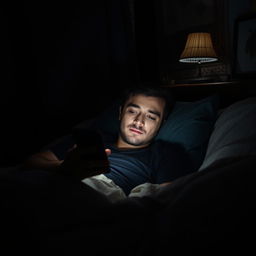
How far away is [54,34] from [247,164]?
6.63 feet

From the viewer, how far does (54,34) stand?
7.91 feet

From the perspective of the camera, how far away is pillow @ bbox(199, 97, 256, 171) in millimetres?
1110

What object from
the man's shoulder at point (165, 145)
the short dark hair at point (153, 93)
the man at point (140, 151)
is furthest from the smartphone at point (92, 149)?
the short dark hair at point (153, 93)

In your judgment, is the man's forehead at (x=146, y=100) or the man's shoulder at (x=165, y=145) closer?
the man's shoulder at (x=165, y=145)

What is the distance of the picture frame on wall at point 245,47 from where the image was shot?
2080 millimetres

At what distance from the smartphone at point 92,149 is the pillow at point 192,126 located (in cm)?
61

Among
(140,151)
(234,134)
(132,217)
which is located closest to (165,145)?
(140,151)

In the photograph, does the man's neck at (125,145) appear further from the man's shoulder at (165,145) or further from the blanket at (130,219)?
the blanket at (130,219)

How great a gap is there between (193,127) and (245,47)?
0.91 m

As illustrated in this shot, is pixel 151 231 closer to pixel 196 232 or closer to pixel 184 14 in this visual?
pixel 196 232

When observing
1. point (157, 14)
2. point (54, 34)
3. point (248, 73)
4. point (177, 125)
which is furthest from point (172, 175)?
point (157, 14)

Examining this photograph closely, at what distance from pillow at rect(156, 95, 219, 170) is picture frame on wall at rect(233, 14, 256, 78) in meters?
0.58

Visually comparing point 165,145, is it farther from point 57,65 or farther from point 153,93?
point 57,65

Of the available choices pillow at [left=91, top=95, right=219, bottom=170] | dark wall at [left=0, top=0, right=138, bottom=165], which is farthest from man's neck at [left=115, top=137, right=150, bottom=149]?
dark wall at [left=0, top=0, right=138, bottom=165]
